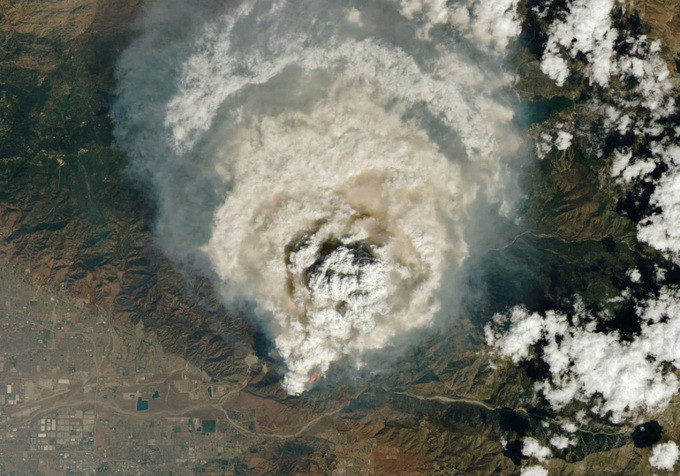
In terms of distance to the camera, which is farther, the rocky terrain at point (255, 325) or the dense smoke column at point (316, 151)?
the rocky terrain at point (255, 325)

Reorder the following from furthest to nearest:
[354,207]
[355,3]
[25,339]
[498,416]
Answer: [25,339]
[498,416]
[355,3]
[354,207]

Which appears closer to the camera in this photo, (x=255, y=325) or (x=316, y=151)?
(x=316, y=151)

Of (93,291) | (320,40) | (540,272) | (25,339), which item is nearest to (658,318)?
(540,272)

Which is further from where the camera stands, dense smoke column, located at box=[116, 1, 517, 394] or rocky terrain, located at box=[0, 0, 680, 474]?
rocky terrain, located at box=[0, 0, 680, 474]

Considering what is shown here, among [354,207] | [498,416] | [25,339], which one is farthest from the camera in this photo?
[25,339]

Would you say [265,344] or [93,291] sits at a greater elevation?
[265,344]

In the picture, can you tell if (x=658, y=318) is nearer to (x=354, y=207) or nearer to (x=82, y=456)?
(x=354, y=207)

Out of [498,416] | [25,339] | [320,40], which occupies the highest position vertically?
[320,40]

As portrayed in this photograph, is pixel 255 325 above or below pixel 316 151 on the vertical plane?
below
